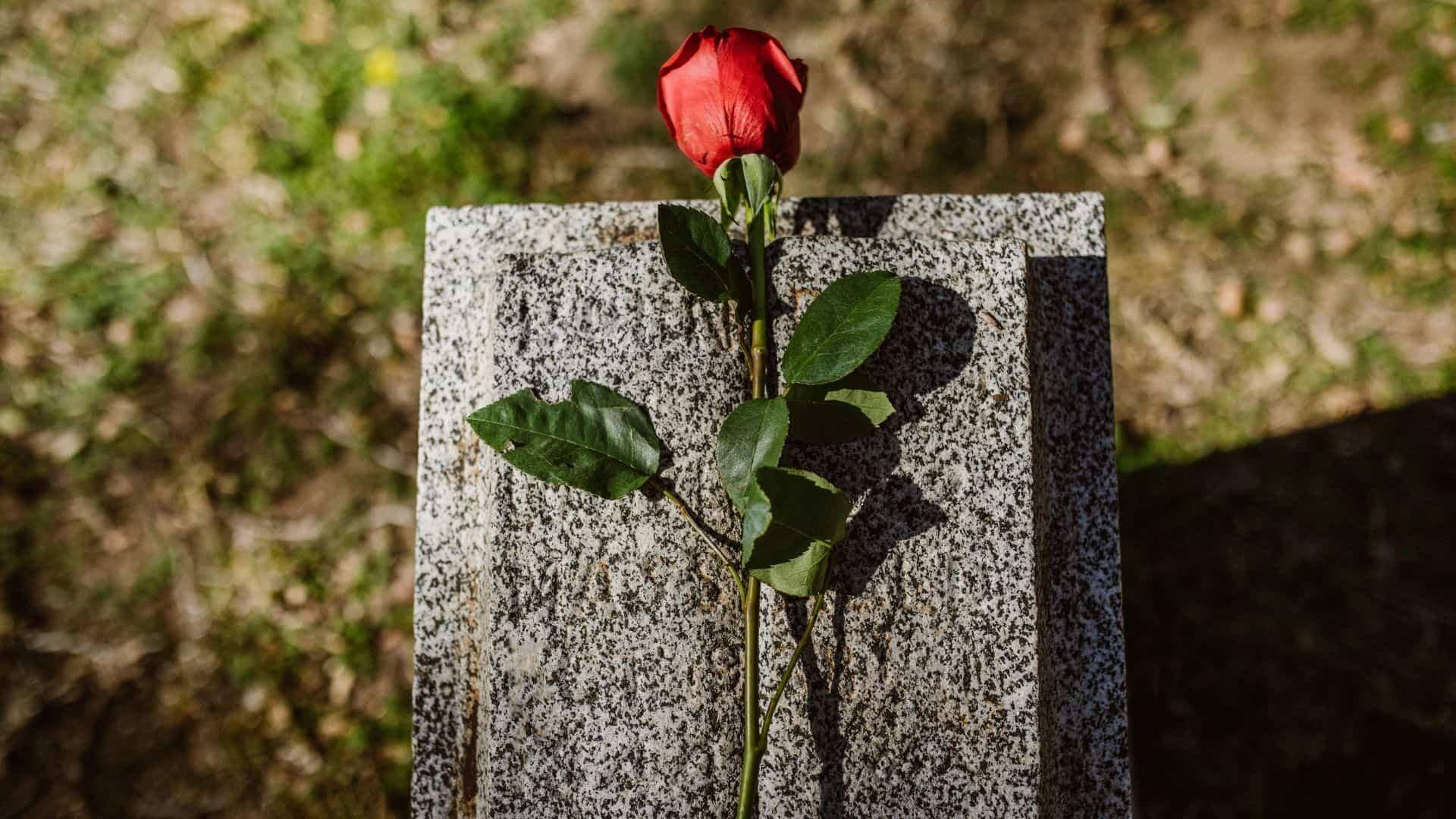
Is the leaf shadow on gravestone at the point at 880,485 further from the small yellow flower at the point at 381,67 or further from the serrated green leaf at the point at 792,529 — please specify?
the small yellow flower at the point at 381,67

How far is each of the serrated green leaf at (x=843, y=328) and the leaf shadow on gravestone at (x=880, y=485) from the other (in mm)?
105

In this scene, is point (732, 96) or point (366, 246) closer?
point (732, 96)

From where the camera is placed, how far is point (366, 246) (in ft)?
8.51

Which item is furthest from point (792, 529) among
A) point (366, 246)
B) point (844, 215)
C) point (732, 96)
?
point (366, 246)

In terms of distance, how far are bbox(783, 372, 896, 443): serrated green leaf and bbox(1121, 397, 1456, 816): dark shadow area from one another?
1.66 m

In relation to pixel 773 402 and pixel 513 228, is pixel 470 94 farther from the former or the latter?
pixel 773 402

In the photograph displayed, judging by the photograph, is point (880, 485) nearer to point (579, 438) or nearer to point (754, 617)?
point (754, 617)

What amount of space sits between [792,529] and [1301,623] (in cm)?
200

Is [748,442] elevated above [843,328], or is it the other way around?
[843,328]

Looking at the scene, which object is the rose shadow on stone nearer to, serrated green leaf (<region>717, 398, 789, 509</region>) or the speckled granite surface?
the speckled granite surface

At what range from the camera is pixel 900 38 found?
273 centimetres

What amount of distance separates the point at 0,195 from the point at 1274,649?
3.99 meters

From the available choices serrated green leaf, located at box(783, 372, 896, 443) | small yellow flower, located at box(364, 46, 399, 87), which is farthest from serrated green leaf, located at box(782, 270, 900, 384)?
small yellow flower, located at box(364, 46, 399, 87)

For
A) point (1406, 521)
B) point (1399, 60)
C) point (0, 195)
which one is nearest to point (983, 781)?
point (1406, 521)
